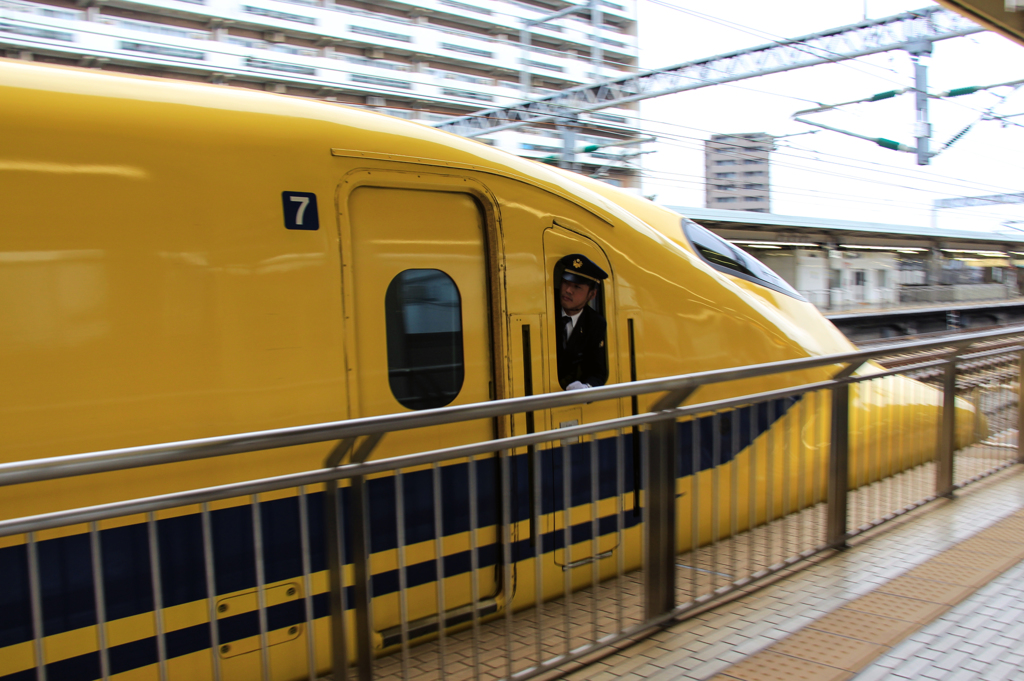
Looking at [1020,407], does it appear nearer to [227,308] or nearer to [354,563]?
[354,563]

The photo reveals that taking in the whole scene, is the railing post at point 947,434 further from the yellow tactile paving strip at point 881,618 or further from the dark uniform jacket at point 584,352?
the dark uniform jacket at point 584,352

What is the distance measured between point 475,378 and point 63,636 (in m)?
1.85

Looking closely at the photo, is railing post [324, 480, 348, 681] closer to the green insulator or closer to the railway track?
the railway track

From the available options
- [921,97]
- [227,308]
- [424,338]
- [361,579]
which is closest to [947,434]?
[424,338]

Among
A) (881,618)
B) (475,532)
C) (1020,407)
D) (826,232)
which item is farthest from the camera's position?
(826,232)

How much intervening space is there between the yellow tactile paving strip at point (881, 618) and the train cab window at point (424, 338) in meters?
1.64

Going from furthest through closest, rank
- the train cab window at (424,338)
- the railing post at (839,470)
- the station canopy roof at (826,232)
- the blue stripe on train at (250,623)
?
the station canopy roof at (826,232), the railing post at (839,470), the train cab window at (424,338), the blue stripe on train at (250,623)

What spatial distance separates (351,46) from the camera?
2516 inches

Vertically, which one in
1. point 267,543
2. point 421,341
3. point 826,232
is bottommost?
point 267,543

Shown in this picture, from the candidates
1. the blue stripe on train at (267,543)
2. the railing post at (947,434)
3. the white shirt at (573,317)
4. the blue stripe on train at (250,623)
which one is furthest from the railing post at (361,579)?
the railing post at (947,434)

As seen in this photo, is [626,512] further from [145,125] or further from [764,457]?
[145,125]

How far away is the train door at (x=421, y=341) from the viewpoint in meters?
3.12

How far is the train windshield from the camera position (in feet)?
16.2

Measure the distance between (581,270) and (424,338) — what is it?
1.01m
